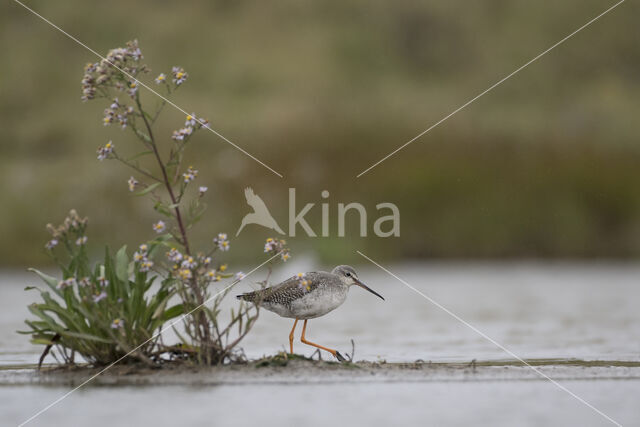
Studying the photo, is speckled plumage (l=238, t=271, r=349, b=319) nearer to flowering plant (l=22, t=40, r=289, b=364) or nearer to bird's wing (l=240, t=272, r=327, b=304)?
bird's wing (l=240, t=272, r=327, b=304)

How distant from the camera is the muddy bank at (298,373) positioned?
11727 millimetres

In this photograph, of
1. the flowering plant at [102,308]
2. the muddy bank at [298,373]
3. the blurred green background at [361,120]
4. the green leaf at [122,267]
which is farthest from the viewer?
the blurred green background at [361,120]

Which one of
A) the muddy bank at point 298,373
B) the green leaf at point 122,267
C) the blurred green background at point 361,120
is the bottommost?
the muddy bank at point 298,373

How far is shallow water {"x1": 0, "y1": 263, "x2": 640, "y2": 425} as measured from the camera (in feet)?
33.2

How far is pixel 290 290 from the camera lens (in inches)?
499

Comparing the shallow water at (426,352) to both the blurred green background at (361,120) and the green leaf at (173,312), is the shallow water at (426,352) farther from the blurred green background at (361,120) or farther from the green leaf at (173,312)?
the blurred green background at (361,120)

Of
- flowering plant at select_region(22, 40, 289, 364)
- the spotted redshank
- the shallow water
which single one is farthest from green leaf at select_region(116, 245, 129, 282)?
the spotted redshank

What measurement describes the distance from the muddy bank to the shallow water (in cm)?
26

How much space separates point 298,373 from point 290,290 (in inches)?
43.3

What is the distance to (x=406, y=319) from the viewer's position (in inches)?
789

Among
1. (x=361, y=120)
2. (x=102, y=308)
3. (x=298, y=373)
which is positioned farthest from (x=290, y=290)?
(x=361, y=120)

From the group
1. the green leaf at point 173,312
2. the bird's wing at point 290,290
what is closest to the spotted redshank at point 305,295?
the bird's wing at point 290,290

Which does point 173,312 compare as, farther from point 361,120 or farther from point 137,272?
point 361,120

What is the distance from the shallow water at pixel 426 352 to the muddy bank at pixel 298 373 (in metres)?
0.26
